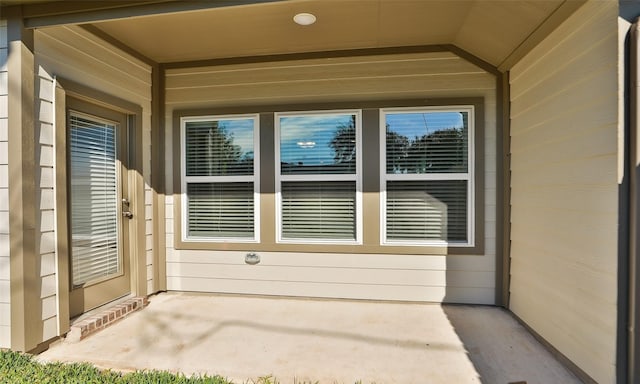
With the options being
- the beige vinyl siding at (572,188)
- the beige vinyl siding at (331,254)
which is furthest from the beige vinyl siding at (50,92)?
the beige vinyl siding at (572,188)

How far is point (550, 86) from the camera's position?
105 inches

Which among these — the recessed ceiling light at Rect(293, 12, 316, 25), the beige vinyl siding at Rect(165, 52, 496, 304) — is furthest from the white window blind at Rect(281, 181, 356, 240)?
the recessed ceiling light at Rect(293, 12, 316, 25)

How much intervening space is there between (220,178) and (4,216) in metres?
1.92

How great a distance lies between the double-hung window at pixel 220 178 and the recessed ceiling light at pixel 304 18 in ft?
4.05

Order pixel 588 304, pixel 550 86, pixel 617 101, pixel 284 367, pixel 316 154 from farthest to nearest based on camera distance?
pixel 316 154 → pixel 550 86 → pixel 284 367 → pixel 588 304 → pixel 617 101

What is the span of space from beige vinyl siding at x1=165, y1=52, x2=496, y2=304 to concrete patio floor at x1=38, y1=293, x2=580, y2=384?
23 cm

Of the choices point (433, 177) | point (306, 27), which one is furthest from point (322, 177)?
point (306, 27)

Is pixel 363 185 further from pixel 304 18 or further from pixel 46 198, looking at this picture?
pixel 46 198

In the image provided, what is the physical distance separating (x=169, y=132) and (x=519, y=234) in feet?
12.7

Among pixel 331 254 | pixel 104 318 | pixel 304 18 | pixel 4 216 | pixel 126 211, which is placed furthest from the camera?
pixel 331 254

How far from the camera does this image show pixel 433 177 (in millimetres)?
3666

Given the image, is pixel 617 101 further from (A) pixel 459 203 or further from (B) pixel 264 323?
(B) pixel 264 323

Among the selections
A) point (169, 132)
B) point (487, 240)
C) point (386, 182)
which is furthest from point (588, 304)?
point (169, 132)

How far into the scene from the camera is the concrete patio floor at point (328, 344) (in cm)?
236
